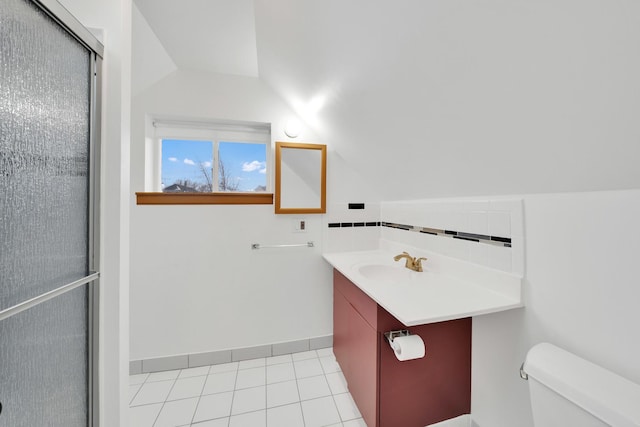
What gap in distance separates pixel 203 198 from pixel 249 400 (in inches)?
53.5

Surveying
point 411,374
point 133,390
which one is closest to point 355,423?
point 411,374

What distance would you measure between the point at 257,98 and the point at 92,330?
5.54 feet

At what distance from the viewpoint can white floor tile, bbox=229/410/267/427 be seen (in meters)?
1.34

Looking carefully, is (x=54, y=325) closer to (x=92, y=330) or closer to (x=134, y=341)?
(x=92, y=330)

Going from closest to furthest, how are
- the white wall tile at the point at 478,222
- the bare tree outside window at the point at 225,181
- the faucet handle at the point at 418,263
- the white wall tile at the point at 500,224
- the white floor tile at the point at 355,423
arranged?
the white wall tile at the point at 500,224, the white wall tile at the point at 478,222, the white floor tile at the point at 355,423, the faucet handle at the point at 418,263, the bare tree outside window at the point at 225,181

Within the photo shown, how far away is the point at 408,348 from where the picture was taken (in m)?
1.02

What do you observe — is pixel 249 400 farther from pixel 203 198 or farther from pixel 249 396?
pixel 203 198

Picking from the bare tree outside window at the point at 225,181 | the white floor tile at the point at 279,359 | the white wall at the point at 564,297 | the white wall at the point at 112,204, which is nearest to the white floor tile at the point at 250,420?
the white floor tile at the point at 279,359

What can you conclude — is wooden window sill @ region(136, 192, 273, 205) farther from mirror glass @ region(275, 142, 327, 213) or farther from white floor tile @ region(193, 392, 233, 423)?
white floor tile @ region(193, 392, 233, 423)

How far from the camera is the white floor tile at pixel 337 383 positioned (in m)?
1.59

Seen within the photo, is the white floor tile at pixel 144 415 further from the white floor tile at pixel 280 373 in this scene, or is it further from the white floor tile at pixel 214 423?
the white floor tile at pixel 280 373

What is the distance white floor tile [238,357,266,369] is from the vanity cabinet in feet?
2.69

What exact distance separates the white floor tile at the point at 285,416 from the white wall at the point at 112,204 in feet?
2.42

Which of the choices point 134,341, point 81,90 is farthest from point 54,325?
point 134,341
